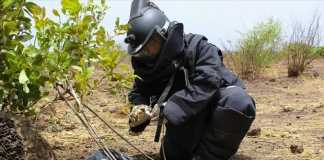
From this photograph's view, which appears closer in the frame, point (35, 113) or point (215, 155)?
point (35, 113)

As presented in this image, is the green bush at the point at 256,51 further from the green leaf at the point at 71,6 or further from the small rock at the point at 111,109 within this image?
the green leaf at the point at 71,6

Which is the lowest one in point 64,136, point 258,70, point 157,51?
point 258,70

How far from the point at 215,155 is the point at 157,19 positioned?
80cm

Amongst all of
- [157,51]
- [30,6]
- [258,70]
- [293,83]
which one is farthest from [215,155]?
[258,70]

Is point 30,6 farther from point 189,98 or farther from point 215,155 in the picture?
point 215,155

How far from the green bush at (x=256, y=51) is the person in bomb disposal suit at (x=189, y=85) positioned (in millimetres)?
5682

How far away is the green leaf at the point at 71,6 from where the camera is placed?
2.35 metres

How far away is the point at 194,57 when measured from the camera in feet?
11.5

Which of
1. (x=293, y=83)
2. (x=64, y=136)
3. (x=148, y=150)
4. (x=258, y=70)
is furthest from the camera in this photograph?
(x=258, y=70)

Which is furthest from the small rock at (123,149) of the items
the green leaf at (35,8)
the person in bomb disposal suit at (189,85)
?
the green leaf at (35,8)

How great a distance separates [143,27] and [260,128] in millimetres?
2062

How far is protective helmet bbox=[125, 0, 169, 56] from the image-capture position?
11.2 feet

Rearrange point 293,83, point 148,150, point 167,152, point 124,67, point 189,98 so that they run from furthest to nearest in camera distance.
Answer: point 293,83, point 148,150, point 167,152, point 189,98, point 124,67

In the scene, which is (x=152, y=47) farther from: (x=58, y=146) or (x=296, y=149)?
(x=296, y=149)
